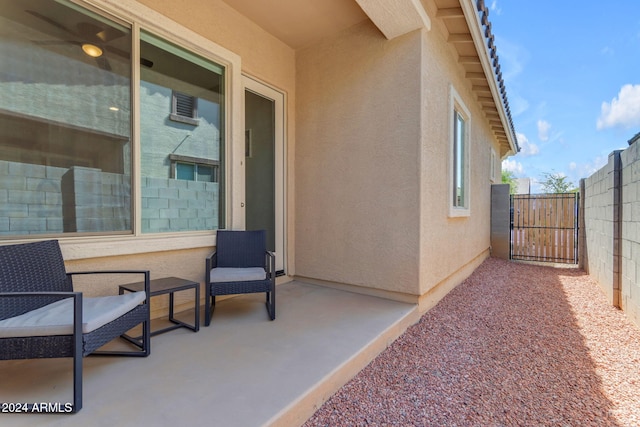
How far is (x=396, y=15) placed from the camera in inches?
137

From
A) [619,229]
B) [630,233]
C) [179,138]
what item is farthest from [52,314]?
[619,229]

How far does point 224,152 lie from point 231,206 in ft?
2.28

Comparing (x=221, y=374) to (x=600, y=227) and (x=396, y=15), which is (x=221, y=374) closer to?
(x=396, y=15)

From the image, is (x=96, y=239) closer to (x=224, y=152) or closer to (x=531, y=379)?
(x=224, y=152)

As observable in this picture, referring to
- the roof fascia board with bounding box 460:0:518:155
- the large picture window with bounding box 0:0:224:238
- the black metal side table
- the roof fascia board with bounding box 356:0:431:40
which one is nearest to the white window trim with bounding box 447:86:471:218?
the roof fascia board with bounding box 460:0:518:155

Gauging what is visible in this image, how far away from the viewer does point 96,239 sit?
283cm

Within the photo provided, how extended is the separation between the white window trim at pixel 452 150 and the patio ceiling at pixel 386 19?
0.69 metres

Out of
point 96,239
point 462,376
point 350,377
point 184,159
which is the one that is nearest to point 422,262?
point 462,376

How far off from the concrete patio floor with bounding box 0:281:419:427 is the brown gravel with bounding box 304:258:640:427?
0.67 ft

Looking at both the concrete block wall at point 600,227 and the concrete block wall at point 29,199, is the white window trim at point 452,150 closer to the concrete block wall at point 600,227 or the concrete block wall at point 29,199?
the concrete block wall at point 600,227

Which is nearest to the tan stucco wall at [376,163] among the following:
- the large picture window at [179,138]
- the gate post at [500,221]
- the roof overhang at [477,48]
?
the roof overhang at [477,48]

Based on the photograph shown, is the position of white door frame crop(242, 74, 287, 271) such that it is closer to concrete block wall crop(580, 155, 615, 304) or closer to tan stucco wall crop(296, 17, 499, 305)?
tan stucco wall crop(296, 17, 499, 305)

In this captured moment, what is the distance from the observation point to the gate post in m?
9.01

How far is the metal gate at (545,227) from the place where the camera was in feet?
27.1
